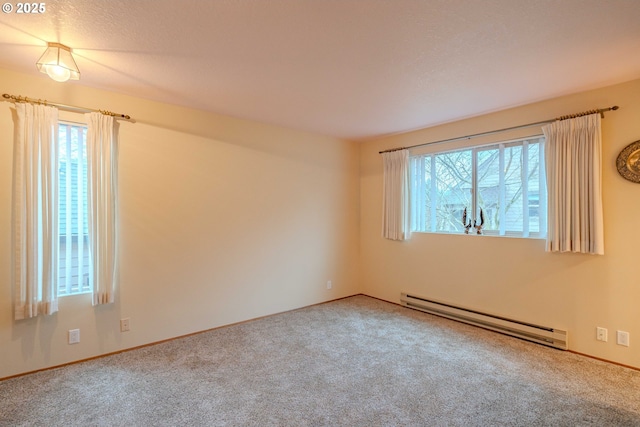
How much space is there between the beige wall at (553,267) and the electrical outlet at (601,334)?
0.03 metres

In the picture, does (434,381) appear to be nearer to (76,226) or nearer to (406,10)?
(406,10)

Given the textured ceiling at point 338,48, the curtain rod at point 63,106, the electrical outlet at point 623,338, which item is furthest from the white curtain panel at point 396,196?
the curtain rod at point 63,106

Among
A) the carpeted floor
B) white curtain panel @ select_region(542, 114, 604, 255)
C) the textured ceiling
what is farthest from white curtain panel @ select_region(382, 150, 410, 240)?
white curtain panel @ select_region(542, 114, 604, 255)

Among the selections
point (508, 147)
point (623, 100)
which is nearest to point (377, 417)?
point (508, 147)

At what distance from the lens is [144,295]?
3076 mm

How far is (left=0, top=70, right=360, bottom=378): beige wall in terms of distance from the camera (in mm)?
2605

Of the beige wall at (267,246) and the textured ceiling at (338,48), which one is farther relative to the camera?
the beige wall at (267,246)

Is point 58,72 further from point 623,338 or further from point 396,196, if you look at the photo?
point 623,338

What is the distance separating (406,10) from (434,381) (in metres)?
2.59

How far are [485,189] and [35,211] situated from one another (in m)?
4.38

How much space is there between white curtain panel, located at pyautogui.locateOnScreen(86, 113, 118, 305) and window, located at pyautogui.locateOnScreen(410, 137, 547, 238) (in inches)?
139

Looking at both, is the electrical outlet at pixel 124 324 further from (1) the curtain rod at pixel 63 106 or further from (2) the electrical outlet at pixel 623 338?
(2) the electrical outlet at pixel 623 338

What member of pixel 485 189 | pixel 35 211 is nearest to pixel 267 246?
pixel 35 211

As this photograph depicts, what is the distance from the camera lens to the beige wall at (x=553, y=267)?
264 centimetres
